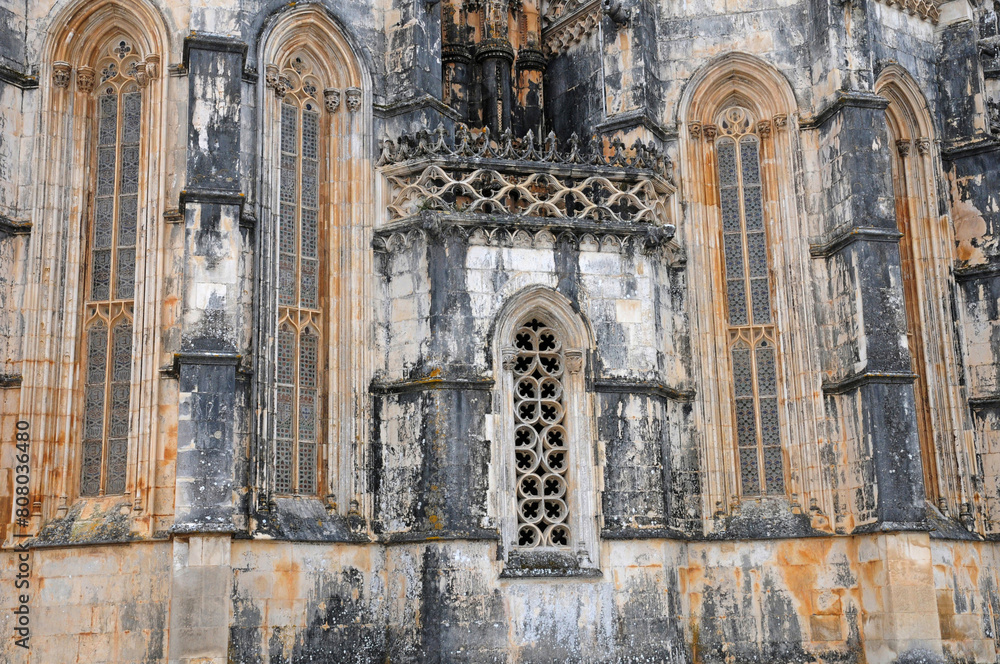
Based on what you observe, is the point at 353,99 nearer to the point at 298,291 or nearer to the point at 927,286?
the point at 298,291

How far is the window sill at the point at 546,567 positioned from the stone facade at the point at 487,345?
0.28 ft

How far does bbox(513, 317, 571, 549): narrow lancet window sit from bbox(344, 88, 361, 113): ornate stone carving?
4.49 meters

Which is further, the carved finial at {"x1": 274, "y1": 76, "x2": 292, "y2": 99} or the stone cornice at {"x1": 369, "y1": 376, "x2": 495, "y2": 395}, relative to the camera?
the carved finial at {"x1": 274, "y1": 76, "x2": 292, "y2": 99}

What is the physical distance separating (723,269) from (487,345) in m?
4.90

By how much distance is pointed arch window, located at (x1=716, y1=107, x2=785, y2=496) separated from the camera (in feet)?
66.6

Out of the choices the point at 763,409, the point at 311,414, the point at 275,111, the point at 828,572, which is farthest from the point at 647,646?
the point at 275,111

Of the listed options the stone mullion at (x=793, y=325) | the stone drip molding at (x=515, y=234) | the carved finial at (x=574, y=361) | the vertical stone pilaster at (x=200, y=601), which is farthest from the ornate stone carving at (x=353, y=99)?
the vertical stone pilaster at (x=200, y=601)

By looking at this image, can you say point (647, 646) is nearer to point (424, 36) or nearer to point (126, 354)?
point (126, 354)

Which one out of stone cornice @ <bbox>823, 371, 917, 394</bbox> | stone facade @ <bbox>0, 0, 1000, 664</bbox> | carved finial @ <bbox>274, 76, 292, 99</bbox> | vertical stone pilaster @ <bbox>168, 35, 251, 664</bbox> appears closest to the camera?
vertical stone pilaster @ <bbox>168, 35, 251, 664</bbox>

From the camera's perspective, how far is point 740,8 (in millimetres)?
21531

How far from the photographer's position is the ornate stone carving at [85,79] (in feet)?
62.2

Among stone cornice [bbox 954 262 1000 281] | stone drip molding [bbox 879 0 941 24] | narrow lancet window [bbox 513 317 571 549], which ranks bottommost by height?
narrow lancet window [bbox 513 317 571 549]

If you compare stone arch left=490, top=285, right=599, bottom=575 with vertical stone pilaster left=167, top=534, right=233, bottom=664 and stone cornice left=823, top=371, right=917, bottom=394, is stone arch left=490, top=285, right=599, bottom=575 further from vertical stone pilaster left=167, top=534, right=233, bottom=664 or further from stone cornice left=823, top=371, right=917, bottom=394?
stone cornice left=823, top=371, right=917, bottom=394

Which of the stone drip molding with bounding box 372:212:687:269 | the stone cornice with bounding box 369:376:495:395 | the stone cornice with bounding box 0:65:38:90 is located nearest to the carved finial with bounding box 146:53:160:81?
the stone cornice with bounding box 0:65:38:90
